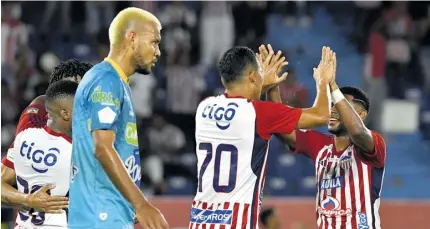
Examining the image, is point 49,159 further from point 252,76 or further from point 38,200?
point 252,76

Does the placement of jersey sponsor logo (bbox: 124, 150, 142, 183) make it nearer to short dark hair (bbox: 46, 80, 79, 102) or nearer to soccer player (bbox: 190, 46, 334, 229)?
soccer player (bbox: 190, 46, 334, 229)

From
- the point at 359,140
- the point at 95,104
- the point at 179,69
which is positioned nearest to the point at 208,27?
the point at 179,69

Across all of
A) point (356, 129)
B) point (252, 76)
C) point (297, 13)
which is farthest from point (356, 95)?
point (297, 13)

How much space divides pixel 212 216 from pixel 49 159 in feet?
4.06

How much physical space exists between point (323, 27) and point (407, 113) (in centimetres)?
296

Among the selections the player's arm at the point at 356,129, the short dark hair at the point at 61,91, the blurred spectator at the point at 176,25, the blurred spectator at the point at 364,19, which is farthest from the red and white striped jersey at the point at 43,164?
the blurred spectator at the point at 364,19

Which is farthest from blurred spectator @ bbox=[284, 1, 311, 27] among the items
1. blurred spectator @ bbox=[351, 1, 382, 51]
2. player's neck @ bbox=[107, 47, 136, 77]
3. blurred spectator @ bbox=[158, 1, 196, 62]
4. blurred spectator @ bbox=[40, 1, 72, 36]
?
player's neck @ bbox=[107, 47, 136, 77]

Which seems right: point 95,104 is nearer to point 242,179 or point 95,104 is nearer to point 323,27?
point 242,179

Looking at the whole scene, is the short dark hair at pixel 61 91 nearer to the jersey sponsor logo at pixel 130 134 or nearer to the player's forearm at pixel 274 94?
the jersey sponsor logo at pixel 130 134

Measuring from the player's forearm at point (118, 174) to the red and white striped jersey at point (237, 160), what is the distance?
5.37 ft

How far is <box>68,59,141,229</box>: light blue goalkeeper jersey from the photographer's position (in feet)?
18.7

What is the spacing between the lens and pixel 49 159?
704 centimetres

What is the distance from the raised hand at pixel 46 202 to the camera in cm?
694

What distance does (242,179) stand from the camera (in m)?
6.97
